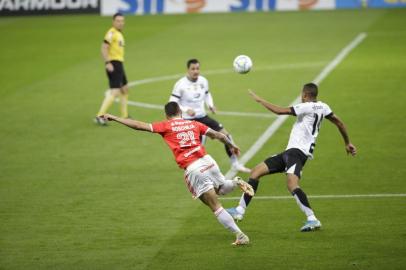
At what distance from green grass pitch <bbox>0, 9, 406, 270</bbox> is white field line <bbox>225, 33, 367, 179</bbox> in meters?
0.22

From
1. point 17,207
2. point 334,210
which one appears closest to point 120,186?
point 17,207

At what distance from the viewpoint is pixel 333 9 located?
4438cm

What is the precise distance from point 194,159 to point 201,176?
0.32m

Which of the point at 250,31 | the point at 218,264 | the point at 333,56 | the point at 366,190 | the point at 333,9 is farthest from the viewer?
the point at 333,9

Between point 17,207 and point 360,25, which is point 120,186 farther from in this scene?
point 360,25

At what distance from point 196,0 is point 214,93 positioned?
18.1m

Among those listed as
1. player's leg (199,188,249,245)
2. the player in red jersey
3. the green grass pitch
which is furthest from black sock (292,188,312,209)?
player's leg (199,188,249,245)

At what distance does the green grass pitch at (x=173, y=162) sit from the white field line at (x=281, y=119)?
8.8 inches

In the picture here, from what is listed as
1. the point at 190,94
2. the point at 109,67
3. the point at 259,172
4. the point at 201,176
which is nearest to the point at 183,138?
the point at 201,176

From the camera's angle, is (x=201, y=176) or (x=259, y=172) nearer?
(x=201, y=176)

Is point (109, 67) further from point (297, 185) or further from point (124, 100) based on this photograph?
point (297, 185)

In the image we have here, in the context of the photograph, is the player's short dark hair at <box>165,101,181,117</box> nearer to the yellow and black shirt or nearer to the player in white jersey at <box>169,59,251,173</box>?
the player in white jersey at <box>169,59,251,173</box>

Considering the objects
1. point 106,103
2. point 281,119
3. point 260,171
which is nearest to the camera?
point 260,171

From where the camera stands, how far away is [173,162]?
20.4 m
